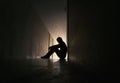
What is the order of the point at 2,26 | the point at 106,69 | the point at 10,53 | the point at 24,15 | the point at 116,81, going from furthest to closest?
the point at 24,15
the point at 10,53
the point at 2,26
the point at 106,69
the point at 116,81

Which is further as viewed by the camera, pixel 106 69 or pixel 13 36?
pixel 13 36

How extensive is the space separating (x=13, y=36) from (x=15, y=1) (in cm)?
60

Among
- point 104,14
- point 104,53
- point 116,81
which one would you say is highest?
point 104,14

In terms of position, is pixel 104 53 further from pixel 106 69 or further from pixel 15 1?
pixel 15 1

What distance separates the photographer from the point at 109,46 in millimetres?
777

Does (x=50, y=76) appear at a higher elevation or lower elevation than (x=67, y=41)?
lower

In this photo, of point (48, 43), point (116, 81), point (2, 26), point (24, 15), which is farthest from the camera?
point (48, 43)

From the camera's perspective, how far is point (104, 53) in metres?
0.86

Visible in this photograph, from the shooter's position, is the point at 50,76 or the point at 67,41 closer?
the point at 50,76

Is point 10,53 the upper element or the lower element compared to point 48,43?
lower

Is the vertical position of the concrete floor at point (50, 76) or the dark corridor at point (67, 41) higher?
the dark corridor at point (67, 41)

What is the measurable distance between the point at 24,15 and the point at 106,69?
341 centimetres

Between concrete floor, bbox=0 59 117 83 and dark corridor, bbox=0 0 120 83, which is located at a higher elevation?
dark corridor, bbox=0 0 120 83

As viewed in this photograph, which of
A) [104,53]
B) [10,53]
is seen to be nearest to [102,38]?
[104,53]
